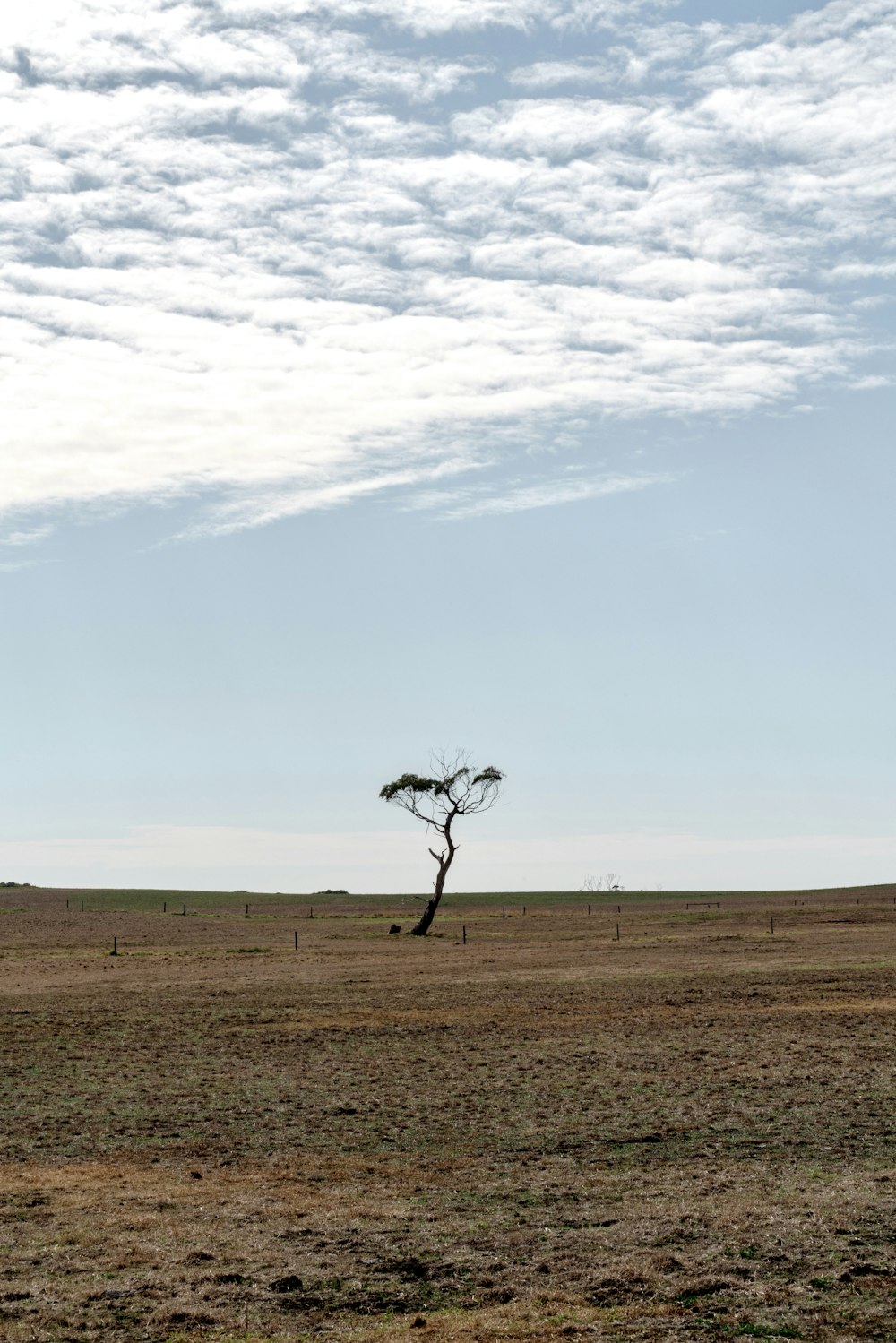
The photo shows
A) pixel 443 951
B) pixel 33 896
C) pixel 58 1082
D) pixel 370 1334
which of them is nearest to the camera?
pixel 370 1334

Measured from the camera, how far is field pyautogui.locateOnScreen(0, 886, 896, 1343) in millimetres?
10070

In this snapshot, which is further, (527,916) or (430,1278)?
(527,916)

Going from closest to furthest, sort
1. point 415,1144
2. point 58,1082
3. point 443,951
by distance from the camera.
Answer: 1. point 415,1144
2. point 58,1082
3. point 443,951

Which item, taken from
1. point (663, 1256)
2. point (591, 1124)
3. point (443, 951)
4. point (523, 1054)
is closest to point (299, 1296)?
point (663, 1256)

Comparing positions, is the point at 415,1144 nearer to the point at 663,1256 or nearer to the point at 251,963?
the point at 663,1256

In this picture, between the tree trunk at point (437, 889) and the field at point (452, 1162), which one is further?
the tree trunk at point (437, 889)

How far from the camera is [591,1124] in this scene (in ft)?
58.9

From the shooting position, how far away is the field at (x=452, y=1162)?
33.0 ft

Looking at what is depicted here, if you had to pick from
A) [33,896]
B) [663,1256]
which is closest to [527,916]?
[33,896]

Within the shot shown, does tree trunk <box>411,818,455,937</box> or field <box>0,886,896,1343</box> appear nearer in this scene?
field <box>0,886,896,1343</box>

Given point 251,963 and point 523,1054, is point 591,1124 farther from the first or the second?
point 251,963

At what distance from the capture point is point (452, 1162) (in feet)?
51.8

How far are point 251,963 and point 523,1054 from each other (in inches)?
1154

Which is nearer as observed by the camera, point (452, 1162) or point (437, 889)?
point (452, 1162)
